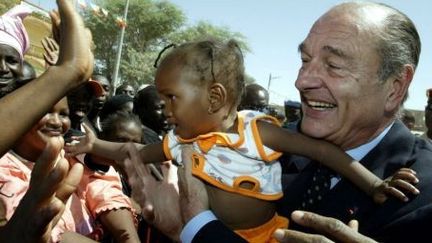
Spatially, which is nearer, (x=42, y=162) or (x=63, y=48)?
(x=42, y=162)

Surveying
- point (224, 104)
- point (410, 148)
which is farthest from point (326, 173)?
point (224, 104)

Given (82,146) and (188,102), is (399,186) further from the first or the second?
(82,146)

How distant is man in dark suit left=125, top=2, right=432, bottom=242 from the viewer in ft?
7.07

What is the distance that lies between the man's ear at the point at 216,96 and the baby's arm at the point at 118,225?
1.02 metres

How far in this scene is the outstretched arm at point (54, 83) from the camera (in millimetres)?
1695

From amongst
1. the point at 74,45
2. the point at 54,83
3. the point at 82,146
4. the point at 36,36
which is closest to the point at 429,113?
the point at 82,146

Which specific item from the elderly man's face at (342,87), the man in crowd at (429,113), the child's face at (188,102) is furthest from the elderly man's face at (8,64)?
the man in crowd at (429,113)

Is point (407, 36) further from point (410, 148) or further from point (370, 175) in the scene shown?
point (370, 175)

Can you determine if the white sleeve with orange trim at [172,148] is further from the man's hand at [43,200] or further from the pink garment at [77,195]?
the man's hand at [43,200]

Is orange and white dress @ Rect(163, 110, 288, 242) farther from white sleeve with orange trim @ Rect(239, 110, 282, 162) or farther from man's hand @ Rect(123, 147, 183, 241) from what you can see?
man's hand @ Rect(123, 147, 183, 241)

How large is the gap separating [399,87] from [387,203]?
2.31 feet

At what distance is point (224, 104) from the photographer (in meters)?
2.57

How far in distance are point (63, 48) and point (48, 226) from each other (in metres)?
0.74

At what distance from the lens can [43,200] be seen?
5.74ft
